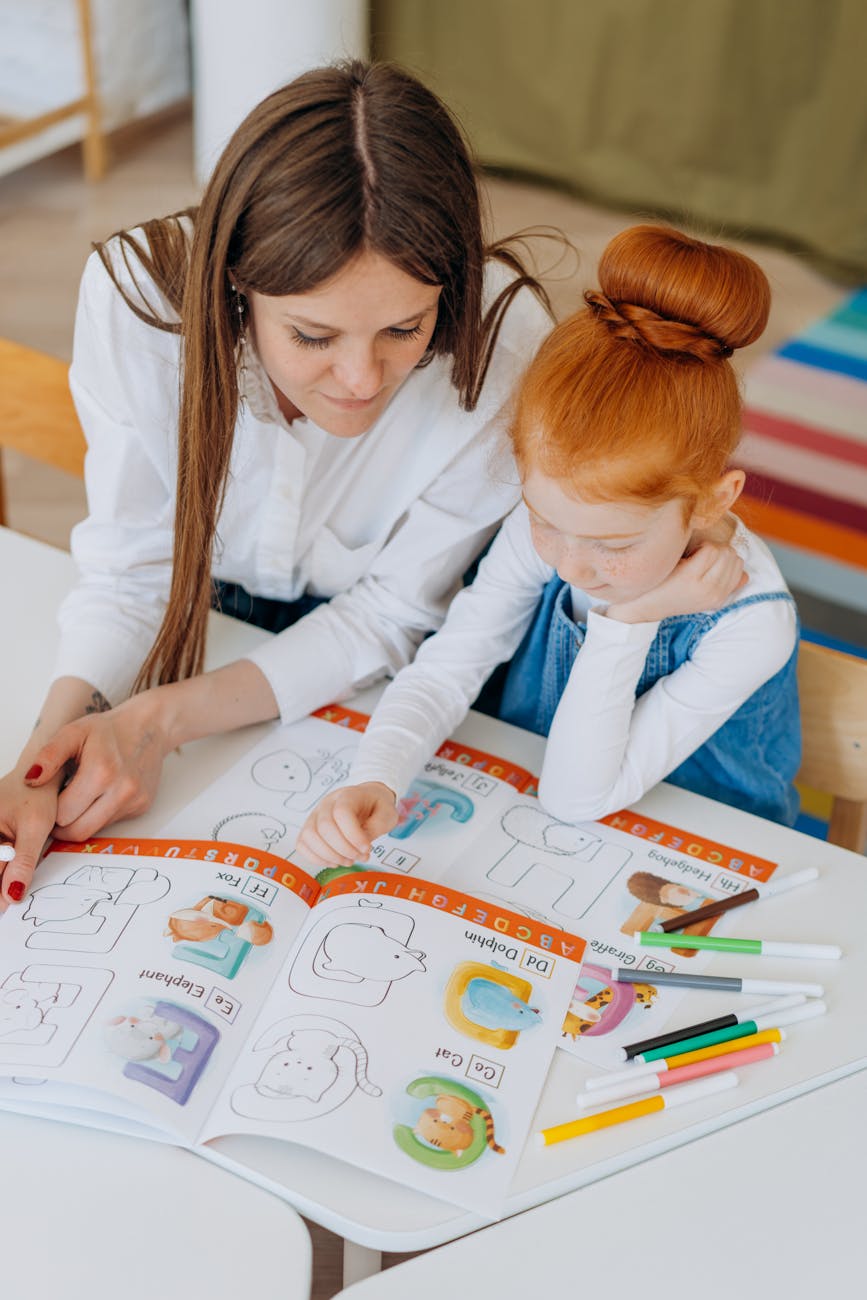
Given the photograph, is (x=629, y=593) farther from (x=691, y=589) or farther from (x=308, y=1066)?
(x=308, y=1066)

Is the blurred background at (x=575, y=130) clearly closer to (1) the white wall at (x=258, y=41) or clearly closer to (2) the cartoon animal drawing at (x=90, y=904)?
(1) the white wall at (x=258, y=41)

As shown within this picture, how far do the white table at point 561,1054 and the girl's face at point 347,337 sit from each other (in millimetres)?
255

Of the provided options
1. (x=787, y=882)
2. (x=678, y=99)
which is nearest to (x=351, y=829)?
(x=787, y=882)

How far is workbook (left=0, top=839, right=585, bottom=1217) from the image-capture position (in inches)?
29.7

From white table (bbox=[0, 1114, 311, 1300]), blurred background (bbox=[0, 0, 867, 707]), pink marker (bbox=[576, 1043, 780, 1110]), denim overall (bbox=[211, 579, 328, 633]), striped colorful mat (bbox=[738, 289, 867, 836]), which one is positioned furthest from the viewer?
blurred background (bbox=[0, 0, 867, 707])

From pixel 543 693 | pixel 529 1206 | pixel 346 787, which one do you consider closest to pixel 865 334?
pixel 543 693

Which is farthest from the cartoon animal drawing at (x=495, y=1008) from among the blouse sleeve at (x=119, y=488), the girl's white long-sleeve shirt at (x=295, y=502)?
the blouse sleeve at (x=119, y=488)

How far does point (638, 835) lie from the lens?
1000mm

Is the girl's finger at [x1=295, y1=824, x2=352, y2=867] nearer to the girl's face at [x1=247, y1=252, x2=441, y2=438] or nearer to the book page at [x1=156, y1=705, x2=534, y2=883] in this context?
the book page at [x1=156, y1=705, x2=534, y2=883]

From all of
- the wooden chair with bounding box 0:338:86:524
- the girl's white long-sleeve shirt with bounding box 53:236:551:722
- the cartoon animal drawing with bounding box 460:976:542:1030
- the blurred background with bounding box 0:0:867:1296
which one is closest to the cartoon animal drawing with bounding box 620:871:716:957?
the cartoon animal drawing with bounding box 460:976:542:1030

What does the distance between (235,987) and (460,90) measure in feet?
10.1

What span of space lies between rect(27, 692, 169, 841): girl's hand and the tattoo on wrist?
0.09ft

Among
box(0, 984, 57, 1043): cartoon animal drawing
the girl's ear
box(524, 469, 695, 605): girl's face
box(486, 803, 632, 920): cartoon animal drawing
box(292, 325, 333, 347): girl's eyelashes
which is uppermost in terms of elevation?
box(292, 325, 333, 347): girl's eyelashes

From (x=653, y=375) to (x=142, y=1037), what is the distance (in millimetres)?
528
